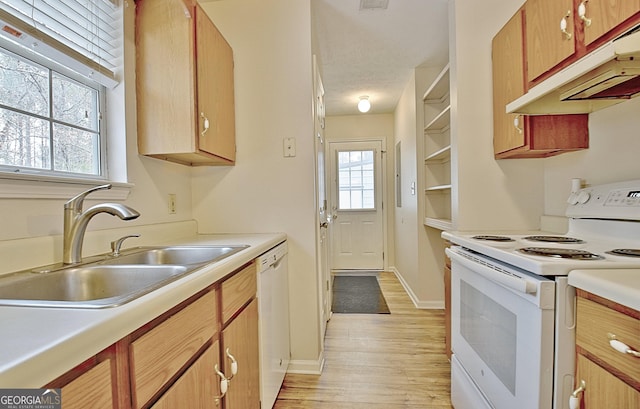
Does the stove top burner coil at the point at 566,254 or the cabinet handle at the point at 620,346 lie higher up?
the stove top burner coil at the point at 566,254

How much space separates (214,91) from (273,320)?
1268 mm

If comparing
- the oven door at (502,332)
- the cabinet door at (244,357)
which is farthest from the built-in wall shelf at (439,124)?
the cabinet door at (244,357)

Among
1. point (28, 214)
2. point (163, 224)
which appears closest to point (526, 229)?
point (163, 224)

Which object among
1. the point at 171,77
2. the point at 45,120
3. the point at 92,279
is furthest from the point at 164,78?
the point at 92,279

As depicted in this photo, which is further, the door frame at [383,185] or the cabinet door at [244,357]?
the door frame at [383,185]

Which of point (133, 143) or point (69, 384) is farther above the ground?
point (133, 143)

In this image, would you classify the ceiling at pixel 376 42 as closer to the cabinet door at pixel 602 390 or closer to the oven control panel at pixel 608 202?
the oven control panel at pixel 608 202

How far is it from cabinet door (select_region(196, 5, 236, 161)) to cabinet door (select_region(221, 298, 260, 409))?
0.86 metres

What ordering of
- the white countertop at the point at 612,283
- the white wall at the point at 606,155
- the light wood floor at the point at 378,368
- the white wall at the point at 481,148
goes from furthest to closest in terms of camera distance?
the white wall at the point at 481,148
the light wood floor at the point at 378,368
the white wall at the point at 606,155
the white countertop at the point at 612,283

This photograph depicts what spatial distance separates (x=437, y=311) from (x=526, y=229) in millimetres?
1400

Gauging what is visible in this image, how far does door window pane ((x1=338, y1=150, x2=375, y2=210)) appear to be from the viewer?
15.1 ft

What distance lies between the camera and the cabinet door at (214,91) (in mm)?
1501

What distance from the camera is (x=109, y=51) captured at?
1.36 meters

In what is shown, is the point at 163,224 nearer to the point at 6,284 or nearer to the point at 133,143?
the point at 133,143
